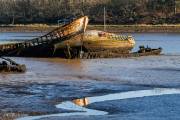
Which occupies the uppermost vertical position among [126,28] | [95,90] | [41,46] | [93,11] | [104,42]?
[93,11]

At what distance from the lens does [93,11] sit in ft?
382

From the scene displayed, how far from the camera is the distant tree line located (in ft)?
342

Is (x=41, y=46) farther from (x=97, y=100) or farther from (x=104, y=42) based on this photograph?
(x=97, y=100)

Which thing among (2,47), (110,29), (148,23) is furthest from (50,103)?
(148,23)

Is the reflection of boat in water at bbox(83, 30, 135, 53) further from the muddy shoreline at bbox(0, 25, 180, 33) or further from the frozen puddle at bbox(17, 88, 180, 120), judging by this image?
the muddy shoreline at bbox(0, 25, 180, 33)

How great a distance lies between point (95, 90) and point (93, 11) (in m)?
91.4

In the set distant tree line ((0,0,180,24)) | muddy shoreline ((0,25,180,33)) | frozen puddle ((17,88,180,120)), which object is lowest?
frozen puddle ((17,88,180,120))

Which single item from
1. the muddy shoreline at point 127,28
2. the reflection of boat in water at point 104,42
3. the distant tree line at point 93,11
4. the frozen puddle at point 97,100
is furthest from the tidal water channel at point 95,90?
the distant tree line at point 93,11

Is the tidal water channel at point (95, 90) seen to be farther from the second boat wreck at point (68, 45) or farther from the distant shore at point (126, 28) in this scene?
the distant shore at point (126, 28)

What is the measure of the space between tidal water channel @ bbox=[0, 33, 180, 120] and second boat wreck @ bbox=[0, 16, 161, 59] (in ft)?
11.1

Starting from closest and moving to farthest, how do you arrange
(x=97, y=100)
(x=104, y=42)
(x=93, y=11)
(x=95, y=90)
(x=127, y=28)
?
(x=97, y=100) → (x=95, y=90) → (x=104, y=42) → (x=127, y=28) → (x=93, y=11)

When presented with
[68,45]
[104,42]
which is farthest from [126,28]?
[68,45]

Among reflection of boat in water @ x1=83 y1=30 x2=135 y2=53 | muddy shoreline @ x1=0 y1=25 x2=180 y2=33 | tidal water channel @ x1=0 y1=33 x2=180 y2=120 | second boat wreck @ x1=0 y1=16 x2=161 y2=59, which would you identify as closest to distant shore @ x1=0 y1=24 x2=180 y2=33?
muddy shoreline @ x1=0 y1=25 x2=180 y2=33

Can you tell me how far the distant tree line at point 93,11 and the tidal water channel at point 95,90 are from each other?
6479cm
